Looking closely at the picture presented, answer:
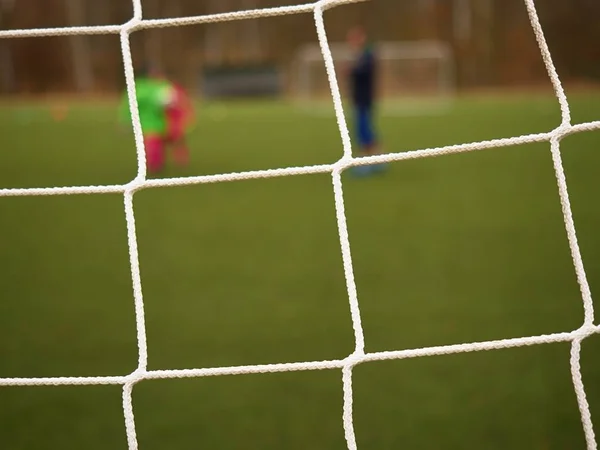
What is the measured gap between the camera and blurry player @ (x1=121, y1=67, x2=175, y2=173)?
589 centimetres

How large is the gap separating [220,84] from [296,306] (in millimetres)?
15231

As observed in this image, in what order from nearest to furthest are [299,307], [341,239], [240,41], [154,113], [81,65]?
[341,239] → [299,307] → [154,113] → [81,65] → [240,41]

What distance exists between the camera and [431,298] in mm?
2596

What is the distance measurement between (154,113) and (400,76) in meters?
9.88

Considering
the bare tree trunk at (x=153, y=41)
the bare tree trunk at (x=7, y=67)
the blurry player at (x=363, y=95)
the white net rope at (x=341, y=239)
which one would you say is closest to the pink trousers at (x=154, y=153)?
the blurry player at (x=363, y=95)

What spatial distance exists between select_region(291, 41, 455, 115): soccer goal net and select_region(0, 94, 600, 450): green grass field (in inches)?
374

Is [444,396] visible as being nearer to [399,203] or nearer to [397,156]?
[397,156]

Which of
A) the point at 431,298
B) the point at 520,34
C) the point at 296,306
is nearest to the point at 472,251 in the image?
the point at 431,298

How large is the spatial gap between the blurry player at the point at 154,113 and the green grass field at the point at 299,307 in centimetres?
64

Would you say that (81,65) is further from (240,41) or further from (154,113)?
(154,113)

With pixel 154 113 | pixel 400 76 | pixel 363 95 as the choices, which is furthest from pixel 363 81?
pixel 400 76

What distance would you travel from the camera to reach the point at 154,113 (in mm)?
5926

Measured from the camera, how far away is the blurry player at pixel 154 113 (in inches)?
232

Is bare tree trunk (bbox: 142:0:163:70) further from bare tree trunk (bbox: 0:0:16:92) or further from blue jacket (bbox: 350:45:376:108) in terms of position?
blue jacket (bbox: 350:45:376:108)
